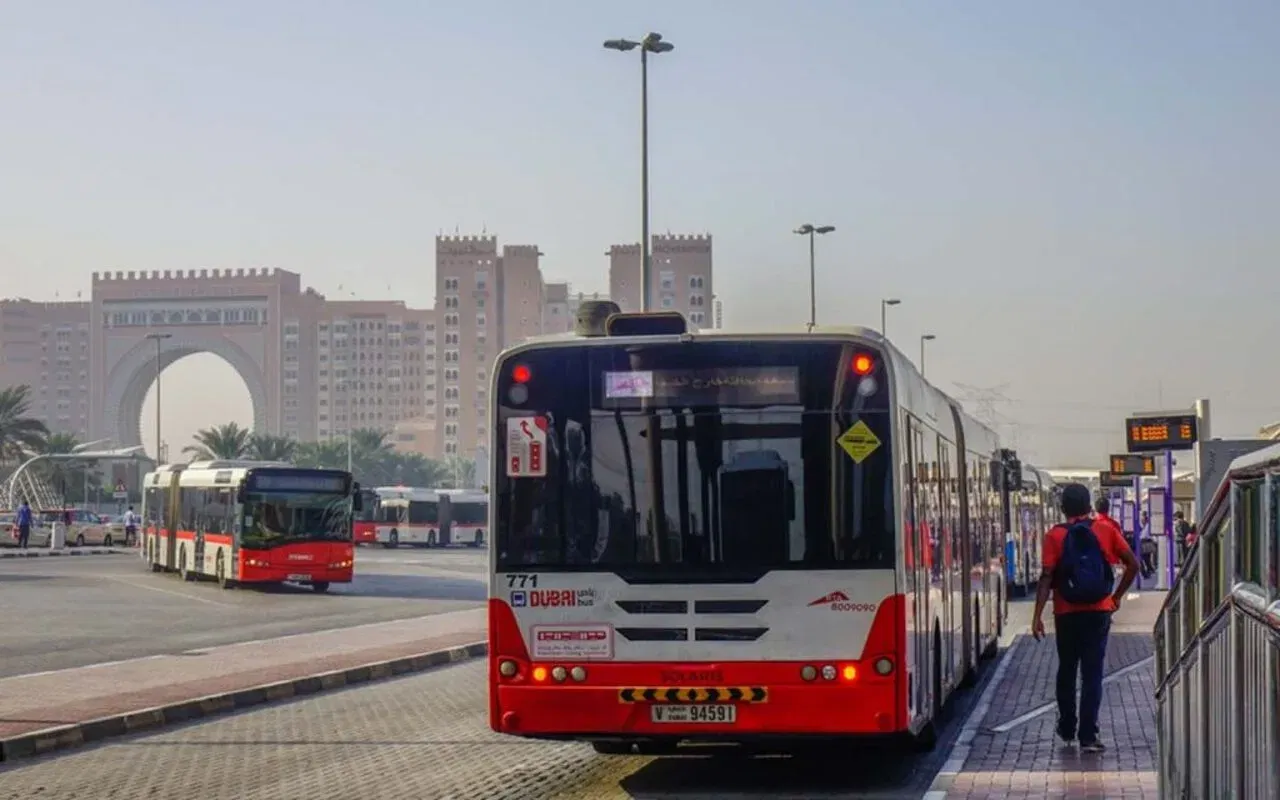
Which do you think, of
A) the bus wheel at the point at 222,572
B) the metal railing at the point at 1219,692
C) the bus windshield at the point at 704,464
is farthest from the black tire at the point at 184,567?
the metal railing at the point at 1219,692

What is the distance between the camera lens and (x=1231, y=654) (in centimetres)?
527

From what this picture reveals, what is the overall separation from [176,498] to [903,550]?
39366 mm

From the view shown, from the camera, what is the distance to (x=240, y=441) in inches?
4796

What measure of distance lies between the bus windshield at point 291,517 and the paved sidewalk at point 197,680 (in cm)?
1323

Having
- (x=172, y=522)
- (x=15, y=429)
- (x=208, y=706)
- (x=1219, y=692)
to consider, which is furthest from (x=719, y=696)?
(x=15, y=429)

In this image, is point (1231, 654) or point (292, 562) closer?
point (1231, 654)

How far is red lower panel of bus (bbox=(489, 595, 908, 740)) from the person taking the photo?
1042cm

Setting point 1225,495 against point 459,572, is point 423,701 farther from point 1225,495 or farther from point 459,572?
point 459,572

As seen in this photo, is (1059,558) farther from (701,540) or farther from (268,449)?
(268,449)

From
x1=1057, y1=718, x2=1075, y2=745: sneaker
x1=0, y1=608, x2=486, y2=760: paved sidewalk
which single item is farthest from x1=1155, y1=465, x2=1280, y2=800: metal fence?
x1=0, y1=608, x2=486, y2=760: paved sidewalk

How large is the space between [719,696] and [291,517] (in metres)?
30.9

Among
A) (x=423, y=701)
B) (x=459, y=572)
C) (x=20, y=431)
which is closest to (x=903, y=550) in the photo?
(x=423, y=701)

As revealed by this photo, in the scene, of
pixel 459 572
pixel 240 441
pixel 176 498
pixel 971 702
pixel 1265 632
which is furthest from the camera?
pixel 240 441

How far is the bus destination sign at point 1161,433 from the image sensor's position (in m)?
37.3
